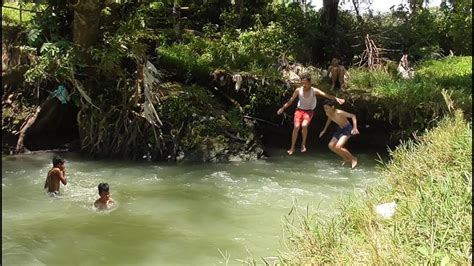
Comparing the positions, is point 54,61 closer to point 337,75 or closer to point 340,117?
point 340,117

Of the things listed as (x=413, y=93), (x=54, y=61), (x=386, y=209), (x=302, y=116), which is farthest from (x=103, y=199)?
(x=413, y=93)

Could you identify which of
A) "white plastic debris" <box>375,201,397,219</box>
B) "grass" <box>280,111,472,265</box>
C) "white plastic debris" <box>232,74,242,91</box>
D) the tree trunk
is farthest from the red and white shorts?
the tree trunk

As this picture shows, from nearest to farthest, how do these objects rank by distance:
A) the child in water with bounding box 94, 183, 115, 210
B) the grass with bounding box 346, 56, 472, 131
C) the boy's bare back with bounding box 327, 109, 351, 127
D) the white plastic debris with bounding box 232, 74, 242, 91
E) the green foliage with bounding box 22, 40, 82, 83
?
the child in water with bounding box 94, 183, 115, 210 → the boy's bare back with bounding box 327, 109, 351, 127 → the green foliage with bounding box 22, 40, 82, 83 → the grass with bounding box 346, 56, 472, 131 → the white plastic debris with bounding box 232, 74, 242, 91

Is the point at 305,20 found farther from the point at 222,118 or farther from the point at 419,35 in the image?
the point at 222,118

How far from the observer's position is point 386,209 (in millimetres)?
5781

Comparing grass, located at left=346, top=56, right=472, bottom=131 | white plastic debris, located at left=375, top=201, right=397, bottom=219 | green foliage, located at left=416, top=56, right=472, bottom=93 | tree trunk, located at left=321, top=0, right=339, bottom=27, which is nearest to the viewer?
white plastic debris, located at left=375, top=201, right=397, bottom=219

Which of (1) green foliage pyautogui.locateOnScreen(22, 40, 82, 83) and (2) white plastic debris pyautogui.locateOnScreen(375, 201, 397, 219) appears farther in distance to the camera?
(1) green foliage pyautogui.locateOnScreen(22, 40, 82, 83)

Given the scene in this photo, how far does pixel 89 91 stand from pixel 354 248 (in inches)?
386

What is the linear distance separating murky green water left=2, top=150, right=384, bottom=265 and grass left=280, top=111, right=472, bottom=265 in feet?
5.27

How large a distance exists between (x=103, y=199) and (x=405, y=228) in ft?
17.2

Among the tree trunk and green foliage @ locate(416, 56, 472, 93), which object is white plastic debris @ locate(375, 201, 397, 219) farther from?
the tree trunk

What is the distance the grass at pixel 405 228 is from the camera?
4316 millimetres

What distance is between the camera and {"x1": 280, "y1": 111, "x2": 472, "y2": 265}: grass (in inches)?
170

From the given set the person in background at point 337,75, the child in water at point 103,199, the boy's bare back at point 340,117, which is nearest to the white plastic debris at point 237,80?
the person in background at point 337,75
